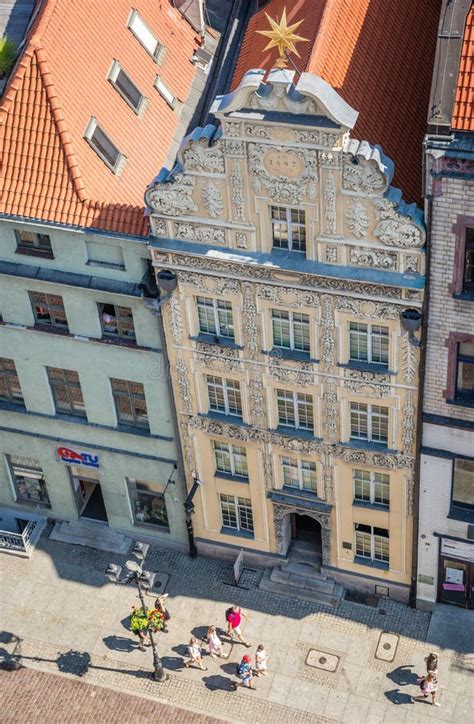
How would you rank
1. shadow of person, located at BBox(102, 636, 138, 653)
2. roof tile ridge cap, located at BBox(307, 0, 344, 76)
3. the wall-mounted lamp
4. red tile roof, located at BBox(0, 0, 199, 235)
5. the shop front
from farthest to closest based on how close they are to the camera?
shadow of person, located at BBox(102, 636, 138, 653), the shop front, red tile roof, located at BBox(0, 0, 199, 235), roof tile ridge cap, located at BBox(307, 0, 344, 76), the wall-mounted lamp

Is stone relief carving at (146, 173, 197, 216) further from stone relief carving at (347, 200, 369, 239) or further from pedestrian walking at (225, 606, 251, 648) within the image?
pedestrian walking at (225, 606, 251, 648)

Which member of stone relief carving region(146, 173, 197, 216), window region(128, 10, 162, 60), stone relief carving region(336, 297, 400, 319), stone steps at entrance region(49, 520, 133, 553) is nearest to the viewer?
stone relief carving region(146, 173, 197, 216)

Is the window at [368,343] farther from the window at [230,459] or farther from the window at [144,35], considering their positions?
the window at [144,35]

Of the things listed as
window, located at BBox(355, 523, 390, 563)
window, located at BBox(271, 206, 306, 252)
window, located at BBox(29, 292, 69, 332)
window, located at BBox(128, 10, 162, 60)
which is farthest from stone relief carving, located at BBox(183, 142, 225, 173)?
window, located at BBox(355, 523, 390, 563)

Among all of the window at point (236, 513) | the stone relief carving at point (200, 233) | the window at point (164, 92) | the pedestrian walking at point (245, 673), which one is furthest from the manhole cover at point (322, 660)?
the window at point (164, 92)

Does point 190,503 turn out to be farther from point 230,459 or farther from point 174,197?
point 174,197
